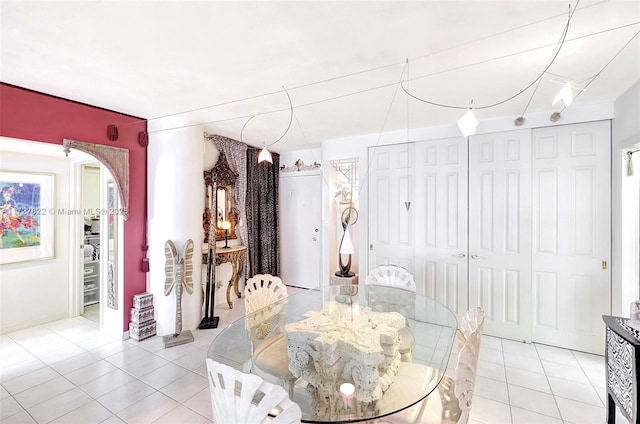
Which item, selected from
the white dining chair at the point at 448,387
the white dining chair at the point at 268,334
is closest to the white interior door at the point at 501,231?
the white dining chair at the point at 448,387

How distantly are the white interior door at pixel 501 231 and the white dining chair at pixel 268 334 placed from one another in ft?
7.43

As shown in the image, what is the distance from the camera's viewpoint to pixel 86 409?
2039 mm

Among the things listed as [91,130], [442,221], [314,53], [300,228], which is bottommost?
[300,228]

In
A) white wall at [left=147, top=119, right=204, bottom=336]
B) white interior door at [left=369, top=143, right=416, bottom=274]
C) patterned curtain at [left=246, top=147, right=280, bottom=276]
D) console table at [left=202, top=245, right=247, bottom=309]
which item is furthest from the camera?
patterned curtain at [left=246, top=147, right=280, bottom=276]

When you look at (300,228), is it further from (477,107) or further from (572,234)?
(572,234)

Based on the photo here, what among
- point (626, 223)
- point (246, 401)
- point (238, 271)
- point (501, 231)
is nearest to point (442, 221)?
point (501, 231)

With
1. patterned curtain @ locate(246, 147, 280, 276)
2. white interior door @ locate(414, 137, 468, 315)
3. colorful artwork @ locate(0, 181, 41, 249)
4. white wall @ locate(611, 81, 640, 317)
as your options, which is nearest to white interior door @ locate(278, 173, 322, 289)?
patterned curtain @ locate(246, 147, 280, 276)

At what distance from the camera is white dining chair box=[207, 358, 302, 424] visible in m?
1.01

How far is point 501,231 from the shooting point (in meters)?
3.20

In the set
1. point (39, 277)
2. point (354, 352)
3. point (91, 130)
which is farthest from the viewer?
point (39, 277)

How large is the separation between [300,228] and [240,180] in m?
1.35

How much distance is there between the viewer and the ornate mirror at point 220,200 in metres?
3.96

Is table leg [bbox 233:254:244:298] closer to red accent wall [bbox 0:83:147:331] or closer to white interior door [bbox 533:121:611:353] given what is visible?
red accent wall [bbox 0:83:147:331]

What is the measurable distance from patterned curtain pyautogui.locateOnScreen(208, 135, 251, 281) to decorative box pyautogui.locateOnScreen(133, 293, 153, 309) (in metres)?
1.43
